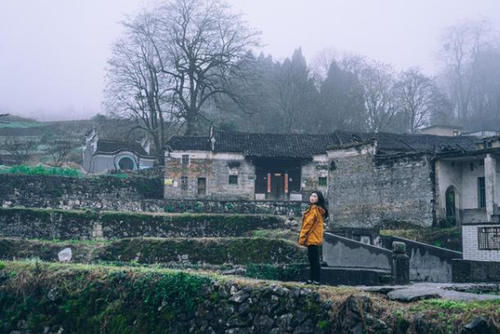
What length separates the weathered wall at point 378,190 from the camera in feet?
95.3

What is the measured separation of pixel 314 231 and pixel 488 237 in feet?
26.5

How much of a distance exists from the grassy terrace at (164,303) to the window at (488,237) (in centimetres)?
847

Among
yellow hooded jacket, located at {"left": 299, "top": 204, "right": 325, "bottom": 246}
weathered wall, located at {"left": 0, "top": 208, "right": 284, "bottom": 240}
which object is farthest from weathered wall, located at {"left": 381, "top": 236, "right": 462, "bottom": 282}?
weathered wall, located at {"left": 0, "top": 208, "right": 284, "bottom": 240}

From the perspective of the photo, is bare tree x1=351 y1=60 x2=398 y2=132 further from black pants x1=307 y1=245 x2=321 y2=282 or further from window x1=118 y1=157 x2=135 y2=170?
black pants x1=307 y1=245 x2=321 y2=282

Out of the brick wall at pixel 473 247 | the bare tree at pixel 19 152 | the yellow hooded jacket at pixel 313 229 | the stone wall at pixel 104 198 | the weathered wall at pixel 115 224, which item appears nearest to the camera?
the yellow hooded jacket at pixel 313 229

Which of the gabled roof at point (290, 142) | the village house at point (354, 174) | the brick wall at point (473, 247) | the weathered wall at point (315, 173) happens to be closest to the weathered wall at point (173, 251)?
the brick wall at point (473, 247)

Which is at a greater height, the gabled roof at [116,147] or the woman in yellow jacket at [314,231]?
the gabled roof at [116,147]

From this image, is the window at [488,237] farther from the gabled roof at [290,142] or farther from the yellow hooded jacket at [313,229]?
the gabled roof at [290,142]

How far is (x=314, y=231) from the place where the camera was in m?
10.5

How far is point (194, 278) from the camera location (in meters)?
11.0

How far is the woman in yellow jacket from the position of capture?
34.5ft

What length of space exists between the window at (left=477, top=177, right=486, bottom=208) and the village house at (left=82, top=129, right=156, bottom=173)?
2855cm

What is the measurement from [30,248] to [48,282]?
30.0ft

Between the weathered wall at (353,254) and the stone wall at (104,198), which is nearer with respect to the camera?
the weathered wall at (353,254)
